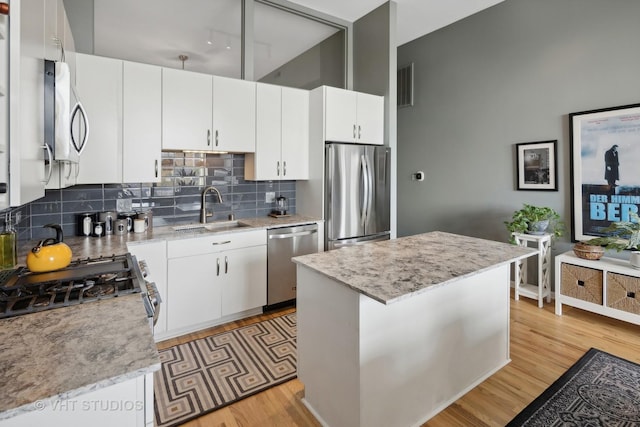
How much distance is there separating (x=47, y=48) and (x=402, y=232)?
458cm

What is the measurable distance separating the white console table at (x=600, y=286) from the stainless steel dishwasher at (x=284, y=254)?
2.38m

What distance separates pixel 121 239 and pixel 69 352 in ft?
6.29

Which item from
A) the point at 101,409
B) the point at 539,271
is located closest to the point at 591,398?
the point at 539,271

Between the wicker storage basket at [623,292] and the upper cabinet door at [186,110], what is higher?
the upper cabinet door at [186,110]

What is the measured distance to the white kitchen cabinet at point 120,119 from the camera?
257 cm

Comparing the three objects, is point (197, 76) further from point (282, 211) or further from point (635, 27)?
point (635, 27)

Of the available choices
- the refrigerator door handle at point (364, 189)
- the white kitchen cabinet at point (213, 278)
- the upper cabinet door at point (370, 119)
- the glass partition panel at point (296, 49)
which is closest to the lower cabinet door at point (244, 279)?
the white kitchen cabinet at point (213, 278)

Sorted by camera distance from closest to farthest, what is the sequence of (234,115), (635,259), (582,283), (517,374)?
(517,374) < (635,259) < (582,283) < (234,115)

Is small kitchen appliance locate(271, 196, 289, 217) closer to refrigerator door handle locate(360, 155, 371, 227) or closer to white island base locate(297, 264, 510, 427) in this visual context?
refrigerator door handle locate(360, 155, 371, 227)

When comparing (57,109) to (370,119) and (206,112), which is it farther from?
(370,119)

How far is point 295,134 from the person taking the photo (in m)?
3.61

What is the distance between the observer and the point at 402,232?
5176mm

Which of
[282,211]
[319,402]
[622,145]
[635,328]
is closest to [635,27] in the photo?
[622,145]

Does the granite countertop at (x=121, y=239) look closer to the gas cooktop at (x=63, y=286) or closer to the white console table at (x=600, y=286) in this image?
the gas cooktop at (x=63, y=286)
